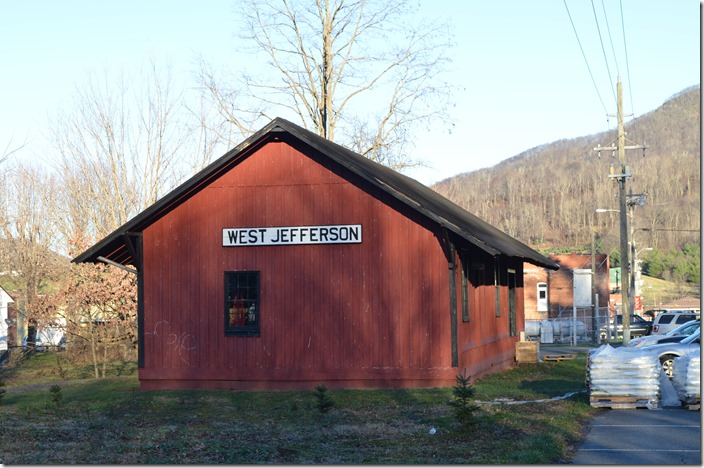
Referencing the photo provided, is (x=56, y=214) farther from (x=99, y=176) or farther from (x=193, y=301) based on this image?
(x=193, y=301)

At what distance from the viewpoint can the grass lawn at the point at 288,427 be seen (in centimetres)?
1206

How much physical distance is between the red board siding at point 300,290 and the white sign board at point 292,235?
0.45 feet

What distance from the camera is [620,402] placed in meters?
17.0

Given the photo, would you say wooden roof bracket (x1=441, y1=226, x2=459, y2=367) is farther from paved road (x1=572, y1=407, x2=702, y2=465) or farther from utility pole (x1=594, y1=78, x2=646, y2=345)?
utility pole (x1=594, y1=78, x2=646, y2=345)

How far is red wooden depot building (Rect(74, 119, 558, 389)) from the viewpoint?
20.8m

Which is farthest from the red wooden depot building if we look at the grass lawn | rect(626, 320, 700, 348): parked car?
rect(626, 320, 700, 348): parked car

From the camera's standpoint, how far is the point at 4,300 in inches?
2336

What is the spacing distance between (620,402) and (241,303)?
9.17m

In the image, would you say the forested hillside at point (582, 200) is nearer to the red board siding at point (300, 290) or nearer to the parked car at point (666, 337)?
the parked car at point (666, 337)

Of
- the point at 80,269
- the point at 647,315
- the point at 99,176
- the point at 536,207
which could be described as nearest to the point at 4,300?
the point at 99,176

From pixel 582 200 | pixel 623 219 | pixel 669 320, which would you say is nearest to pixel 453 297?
pixel 623 219

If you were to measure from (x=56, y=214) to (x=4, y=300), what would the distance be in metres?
13.3

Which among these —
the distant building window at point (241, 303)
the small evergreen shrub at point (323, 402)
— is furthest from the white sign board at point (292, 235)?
the small evergreen shrub at point (323, 402)

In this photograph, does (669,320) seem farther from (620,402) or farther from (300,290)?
(620,402)
